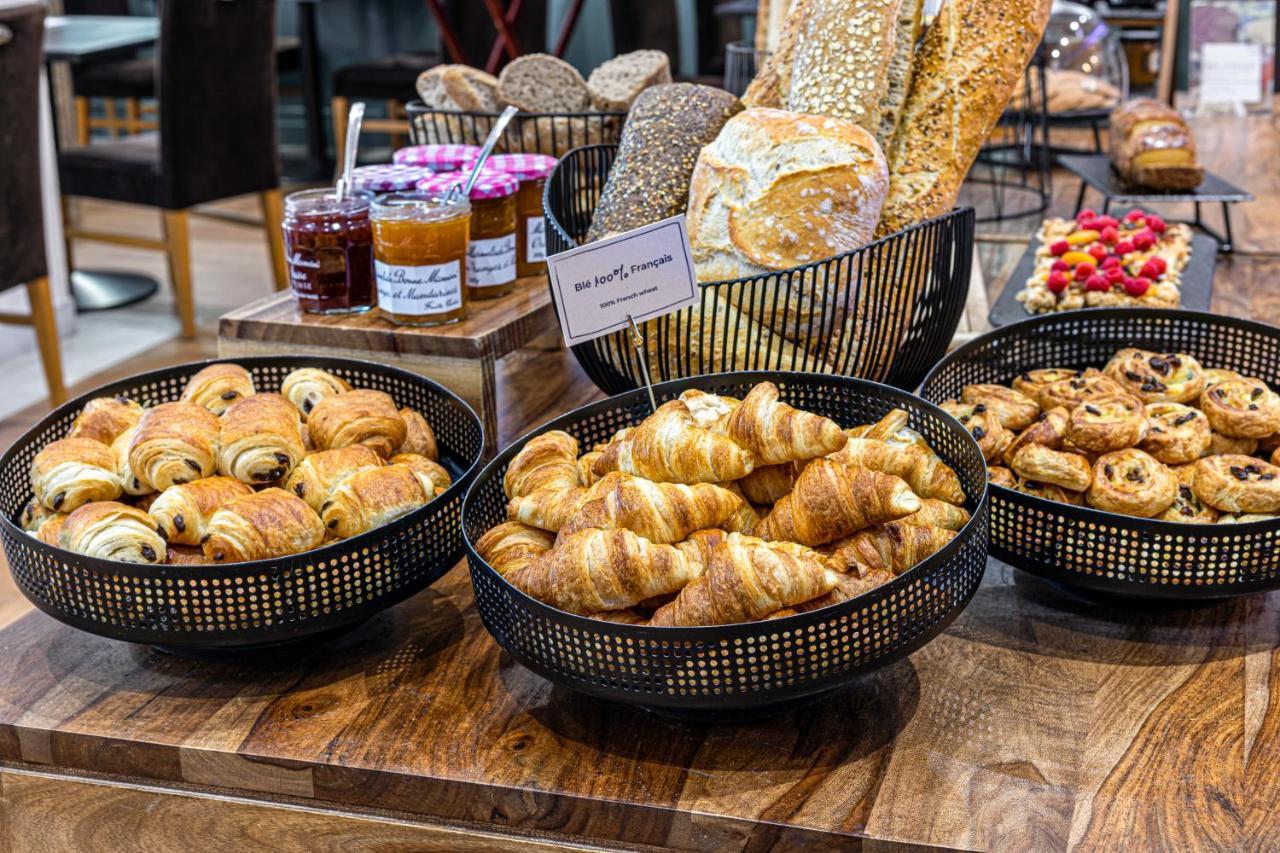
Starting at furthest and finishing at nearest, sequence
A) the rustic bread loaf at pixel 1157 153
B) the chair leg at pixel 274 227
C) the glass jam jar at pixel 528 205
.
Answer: the chair leg at pixel 274 227 → the rustic bread loaf at pixel 1157 153 → the glass jam jar at pixel 528 205

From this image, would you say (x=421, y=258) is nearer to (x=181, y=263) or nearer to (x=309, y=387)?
(x=309, y=387)

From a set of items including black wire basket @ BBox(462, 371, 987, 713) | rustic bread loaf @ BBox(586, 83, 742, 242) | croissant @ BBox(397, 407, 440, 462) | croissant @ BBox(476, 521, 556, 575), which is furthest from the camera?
rustic bread loaf @ BBox(586, 83, 742, 242)

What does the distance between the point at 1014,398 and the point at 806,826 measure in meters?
0.48

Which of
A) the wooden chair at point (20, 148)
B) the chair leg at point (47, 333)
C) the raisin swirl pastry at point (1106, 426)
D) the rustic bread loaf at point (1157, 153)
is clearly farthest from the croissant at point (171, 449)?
the chair leg at point (47, 333)

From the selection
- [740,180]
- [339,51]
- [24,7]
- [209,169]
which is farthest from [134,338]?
[740,180]

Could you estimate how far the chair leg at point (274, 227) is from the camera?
4309mm

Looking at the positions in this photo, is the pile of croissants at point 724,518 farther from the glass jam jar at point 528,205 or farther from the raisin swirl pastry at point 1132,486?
the glass jam jar at point 528,205

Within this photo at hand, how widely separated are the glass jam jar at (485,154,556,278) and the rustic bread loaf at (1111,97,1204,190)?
1193 mm

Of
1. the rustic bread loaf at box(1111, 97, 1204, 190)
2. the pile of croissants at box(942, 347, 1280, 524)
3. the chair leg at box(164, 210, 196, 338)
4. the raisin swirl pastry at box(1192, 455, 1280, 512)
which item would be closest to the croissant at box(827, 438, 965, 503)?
the pile of croissants at box(942, 347, 1280, 524)

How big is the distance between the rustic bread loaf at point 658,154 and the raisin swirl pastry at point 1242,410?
56 centimetres

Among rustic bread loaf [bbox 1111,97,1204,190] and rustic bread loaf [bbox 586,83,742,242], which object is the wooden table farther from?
rustic bread loaf [bbox 1111,97,1204,190]

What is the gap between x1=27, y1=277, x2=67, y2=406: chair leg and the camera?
346 centimetres

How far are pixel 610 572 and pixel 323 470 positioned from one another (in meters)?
0.29

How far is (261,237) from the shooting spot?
5.53 metres
